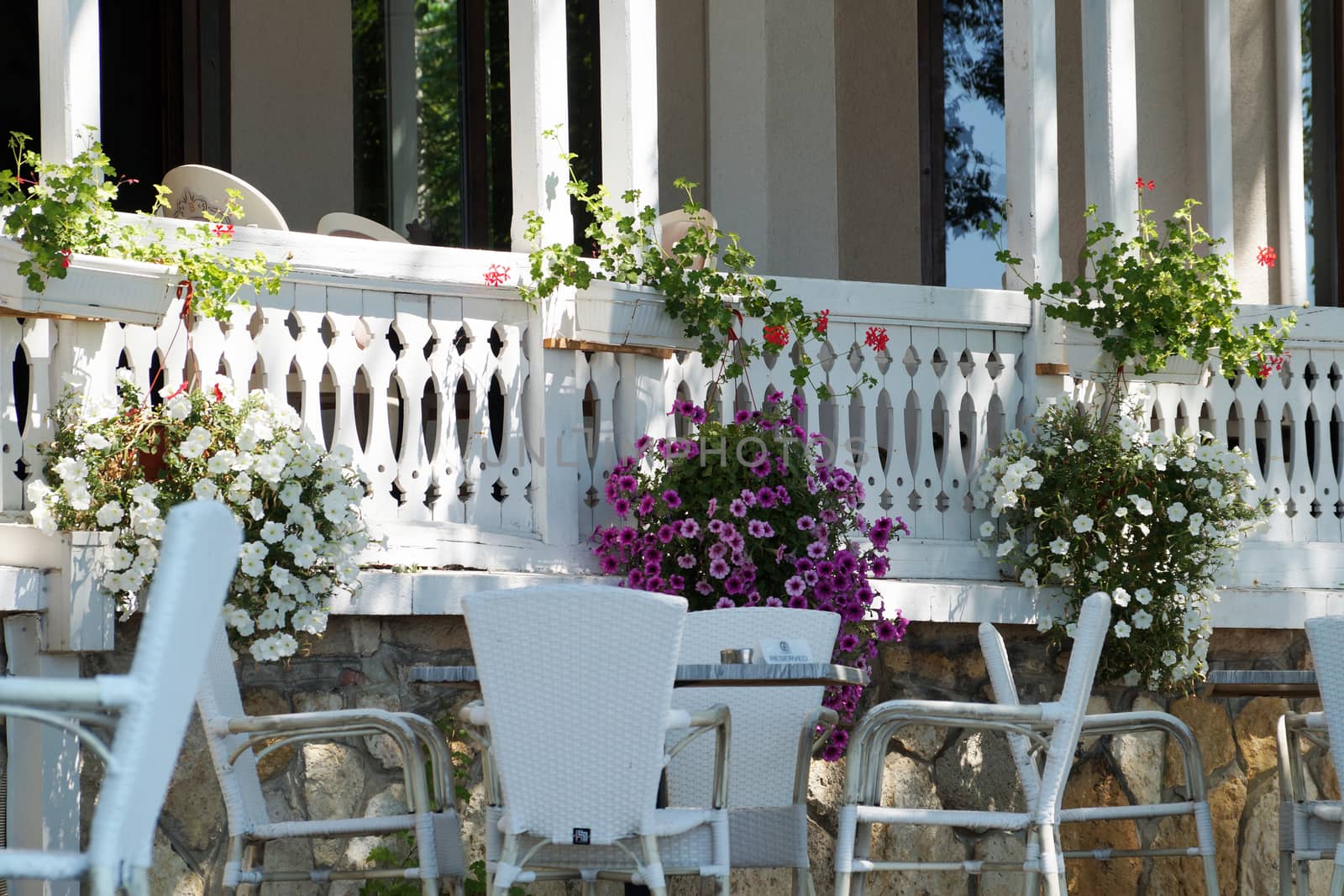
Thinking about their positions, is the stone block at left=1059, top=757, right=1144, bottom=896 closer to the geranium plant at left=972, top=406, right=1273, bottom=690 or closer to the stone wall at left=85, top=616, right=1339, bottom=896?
the stone wall at left=85, top=616, right=1339, bottom=896

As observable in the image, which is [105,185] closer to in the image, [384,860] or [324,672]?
[324,672]

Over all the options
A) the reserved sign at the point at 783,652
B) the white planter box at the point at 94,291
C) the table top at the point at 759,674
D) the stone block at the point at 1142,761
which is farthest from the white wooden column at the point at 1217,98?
the white planter box at the point at 94,291

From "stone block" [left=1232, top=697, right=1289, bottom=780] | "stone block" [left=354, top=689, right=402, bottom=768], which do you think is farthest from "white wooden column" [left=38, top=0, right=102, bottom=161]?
"stone block" [left=1232, top=697, right=1289, bottom=780]

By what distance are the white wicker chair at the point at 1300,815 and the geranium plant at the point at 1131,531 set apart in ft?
2.27

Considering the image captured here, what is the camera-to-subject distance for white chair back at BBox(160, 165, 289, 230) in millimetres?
4824

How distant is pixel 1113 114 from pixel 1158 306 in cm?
75

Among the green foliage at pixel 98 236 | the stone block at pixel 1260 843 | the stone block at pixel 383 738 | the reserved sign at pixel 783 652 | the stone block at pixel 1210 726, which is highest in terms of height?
the green foliage at pixel 98 236

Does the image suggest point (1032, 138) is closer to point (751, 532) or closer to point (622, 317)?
point (622, 317)

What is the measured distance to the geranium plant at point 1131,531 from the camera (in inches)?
198

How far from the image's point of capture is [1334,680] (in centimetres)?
346

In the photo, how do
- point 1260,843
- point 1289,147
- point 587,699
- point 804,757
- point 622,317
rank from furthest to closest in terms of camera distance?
point 1289,147 → point 1260,843 → point 622,317 → point 804,757 → point 587,699

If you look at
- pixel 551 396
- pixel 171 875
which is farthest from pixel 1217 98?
pixel 171 875

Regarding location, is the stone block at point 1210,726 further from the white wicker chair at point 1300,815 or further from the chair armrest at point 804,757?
the chair armrest at point 804,757

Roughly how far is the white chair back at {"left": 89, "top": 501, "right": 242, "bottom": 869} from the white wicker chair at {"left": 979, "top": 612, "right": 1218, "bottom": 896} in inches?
91.8
